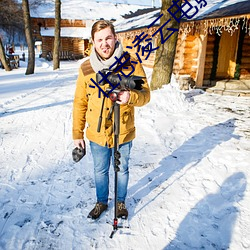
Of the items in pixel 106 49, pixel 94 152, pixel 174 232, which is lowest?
pixel 174 232

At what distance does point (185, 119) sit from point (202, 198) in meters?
3.22

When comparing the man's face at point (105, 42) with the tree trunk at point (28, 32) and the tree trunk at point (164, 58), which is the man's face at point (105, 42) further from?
the tree trunk at point (28, 32)

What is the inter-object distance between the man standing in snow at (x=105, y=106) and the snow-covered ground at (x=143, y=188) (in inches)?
13.4

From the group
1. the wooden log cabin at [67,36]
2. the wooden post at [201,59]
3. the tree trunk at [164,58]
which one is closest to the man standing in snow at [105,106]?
the tree trunk at [164,58]

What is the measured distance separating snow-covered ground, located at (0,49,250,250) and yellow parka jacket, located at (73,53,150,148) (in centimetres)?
97

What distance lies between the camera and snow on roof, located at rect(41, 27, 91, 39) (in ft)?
95.5

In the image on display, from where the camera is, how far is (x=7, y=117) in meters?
5.64

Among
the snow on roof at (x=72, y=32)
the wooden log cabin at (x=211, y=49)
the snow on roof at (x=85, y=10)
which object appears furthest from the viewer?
the snow on roof at (x=85, y=10)

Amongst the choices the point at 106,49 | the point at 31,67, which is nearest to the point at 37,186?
the point at 106,49

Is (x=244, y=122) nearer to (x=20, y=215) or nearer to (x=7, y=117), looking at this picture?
(x=20, y=215)

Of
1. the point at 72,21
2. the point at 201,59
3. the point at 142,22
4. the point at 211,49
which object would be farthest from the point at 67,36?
the point at 201,59

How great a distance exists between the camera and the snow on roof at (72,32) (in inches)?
1146

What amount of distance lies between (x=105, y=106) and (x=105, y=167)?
673 mm

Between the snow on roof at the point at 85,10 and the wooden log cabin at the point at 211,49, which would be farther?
the snow on roof at the point at 85,10
